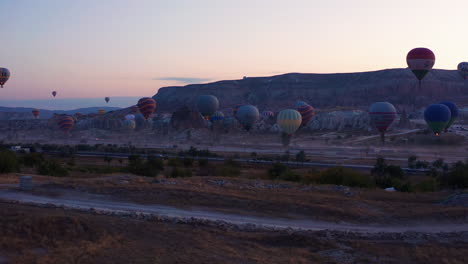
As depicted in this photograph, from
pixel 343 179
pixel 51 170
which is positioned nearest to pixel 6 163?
pixel 51 170

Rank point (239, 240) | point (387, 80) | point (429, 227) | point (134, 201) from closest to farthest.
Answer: point (239, 240) < point (429, 227) < point (134, 201) < point (387, 80)

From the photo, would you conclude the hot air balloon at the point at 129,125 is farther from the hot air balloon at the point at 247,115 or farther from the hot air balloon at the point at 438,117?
the hot air balloon at the point at 438,117

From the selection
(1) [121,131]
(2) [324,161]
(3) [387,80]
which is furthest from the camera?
(3) [387,80]

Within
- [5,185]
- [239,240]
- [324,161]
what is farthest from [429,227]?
[324,161]

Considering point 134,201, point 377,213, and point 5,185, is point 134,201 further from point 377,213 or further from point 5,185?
point 377,213

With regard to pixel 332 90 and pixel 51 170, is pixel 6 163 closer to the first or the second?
pixel 51 170

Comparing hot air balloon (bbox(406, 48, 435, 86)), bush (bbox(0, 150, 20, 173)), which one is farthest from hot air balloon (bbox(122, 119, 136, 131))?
bush (bbox(0, 150, 20, 173))
